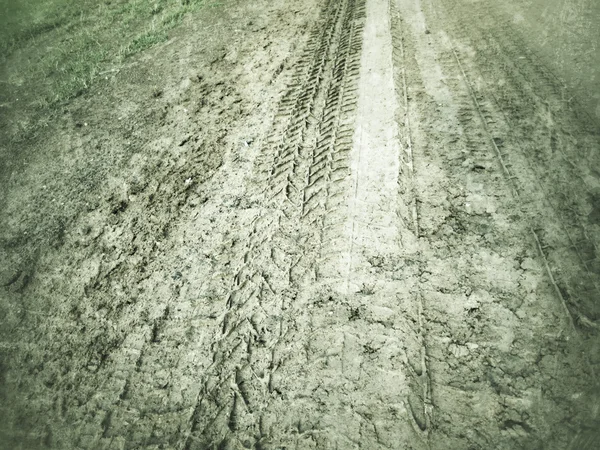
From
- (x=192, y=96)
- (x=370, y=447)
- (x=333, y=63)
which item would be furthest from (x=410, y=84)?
(x=370, y=447)

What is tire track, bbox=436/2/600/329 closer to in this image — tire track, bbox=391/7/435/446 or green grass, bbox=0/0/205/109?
tire track, bbox=391/7/435/446

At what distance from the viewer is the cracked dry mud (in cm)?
219

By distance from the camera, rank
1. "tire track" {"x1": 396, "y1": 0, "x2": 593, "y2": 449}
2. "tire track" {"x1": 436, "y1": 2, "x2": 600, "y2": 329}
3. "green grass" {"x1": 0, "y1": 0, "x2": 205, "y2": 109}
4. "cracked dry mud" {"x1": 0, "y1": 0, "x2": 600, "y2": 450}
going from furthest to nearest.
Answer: "green grass" {"x1": 0, "y1": 0, "x2": 205, "y2": 109}
"tire track" {"x1": 436, "y1": 2, "x2": 600, "y2": 329}
"cracked dry mud" {"x1": 0, "y1": 0, "x2": 600, "y2": 450}
"tire track" {"x1": 396, "y1": 0, "x2": 593, "y2": 449}

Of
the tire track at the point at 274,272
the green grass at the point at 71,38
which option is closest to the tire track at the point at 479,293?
the tire track at the point at 274,272

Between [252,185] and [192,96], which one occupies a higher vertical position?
[192,96]

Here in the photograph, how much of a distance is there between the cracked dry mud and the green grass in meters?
1.81

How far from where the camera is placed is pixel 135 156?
4.24 meters

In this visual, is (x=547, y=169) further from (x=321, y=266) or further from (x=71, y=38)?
(x=71, y=38)

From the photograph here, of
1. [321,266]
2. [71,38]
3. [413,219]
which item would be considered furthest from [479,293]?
[71,38]

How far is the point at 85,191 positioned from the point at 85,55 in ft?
13.9

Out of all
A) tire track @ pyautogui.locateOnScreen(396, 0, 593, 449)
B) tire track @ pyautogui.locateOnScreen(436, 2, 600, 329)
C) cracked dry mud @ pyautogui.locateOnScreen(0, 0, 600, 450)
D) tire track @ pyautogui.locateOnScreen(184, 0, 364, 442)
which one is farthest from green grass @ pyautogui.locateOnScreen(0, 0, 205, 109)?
tire track @ pyautogui.locateOnScreen(436, 2, 600, 329)

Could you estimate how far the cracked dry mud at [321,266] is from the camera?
2.19 metres

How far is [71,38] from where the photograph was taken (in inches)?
284

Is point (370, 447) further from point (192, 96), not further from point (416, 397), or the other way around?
point (192, 96)
